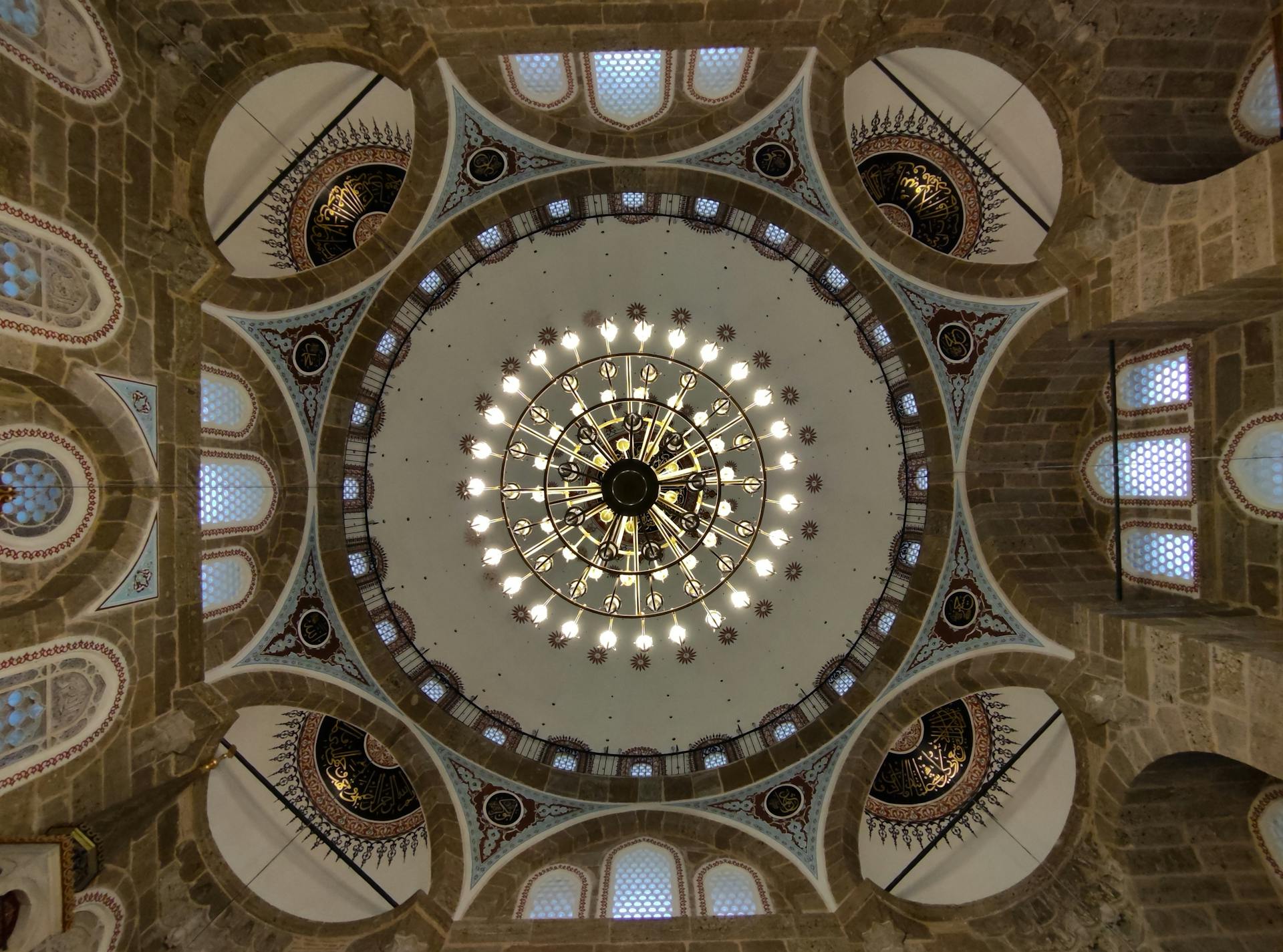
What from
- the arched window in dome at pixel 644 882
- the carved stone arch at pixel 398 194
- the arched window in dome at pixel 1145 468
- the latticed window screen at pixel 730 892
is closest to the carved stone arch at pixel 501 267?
the carved stone arch at pixel 398 194

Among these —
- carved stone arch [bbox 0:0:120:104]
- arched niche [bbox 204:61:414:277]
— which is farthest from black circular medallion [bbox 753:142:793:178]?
carved stone arch [bbox 0:0:120:104]

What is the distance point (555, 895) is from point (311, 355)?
29.0 ft

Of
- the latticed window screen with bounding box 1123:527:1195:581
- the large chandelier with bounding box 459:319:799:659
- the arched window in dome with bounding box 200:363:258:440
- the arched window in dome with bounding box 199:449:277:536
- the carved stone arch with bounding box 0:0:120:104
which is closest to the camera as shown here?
the carved stone arch with bounding box 0:0:120:104

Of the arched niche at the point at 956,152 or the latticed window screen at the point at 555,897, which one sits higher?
the arched niche at the point at 956,152

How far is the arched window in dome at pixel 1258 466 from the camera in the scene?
8297mm

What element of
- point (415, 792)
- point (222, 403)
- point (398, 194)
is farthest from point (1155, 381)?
point (222, 403)

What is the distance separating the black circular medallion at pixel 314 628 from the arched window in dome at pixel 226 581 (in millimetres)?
850

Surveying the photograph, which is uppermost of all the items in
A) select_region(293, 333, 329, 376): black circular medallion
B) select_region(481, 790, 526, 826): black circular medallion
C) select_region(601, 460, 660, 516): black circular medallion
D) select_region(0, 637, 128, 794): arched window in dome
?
select_region(293, 333, 329, 376): black circular medallion

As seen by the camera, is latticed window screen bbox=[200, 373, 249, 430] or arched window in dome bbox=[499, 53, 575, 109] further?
latticed window screen bbox=[200, 373, 249, 430]

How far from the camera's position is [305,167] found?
975 centimetres

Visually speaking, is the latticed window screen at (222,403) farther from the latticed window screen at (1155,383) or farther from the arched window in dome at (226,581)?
the latticed window screen at (1155,383)

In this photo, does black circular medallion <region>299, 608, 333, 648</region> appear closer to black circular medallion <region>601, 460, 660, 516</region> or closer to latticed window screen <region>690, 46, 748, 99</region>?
black circular medallion <region>601, 460, 660, 516</region>

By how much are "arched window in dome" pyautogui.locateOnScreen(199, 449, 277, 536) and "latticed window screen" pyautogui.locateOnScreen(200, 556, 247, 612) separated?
0.43 m

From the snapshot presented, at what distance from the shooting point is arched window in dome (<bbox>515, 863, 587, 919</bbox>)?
33.6 ft
